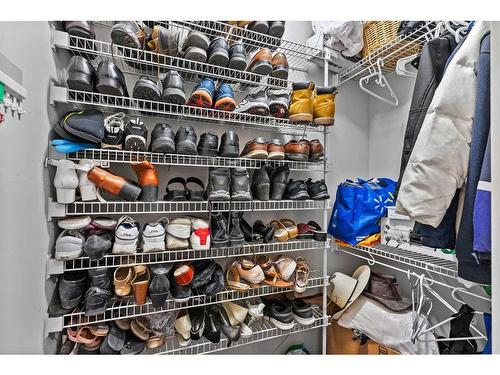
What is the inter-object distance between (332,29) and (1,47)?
1498 mm

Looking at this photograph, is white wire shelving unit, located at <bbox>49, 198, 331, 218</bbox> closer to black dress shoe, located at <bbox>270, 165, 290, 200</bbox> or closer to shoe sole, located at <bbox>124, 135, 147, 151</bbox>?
black dress shoe, located at <bbox>270, 165, 290, 200</bbox>

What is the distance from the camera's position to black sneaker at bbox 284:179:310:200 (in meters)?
1.35

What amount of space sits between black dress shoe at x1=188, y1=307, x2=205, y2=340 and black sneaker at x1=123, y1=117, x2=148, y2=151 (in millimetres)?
833

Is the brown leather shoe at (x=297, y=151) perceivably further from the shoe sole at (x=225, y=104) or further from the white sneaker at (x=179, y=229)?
the white sneaker at (x=179, y=229)

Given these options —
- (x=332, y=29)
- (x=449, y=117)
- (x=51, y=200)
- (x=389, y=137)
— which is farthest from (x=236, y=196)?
(x=389, y=137)

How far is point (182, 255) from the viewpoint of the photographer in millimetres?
1179

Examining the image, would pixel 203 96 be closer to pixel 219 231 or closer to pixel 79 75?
pixel 79 75

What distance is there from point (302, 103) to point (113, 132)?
0.91 m

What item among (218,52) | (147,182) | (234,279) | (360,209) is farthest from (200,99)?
(360,209)

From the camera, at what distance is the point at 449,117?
74cm

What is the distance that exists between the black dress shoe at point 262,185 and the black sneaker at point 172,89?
53 cm

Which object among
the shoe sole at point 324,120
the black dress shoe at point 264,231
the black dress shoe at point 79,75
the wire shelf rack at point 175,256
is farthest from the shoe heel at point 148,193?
the shoe sole at point 324,120
